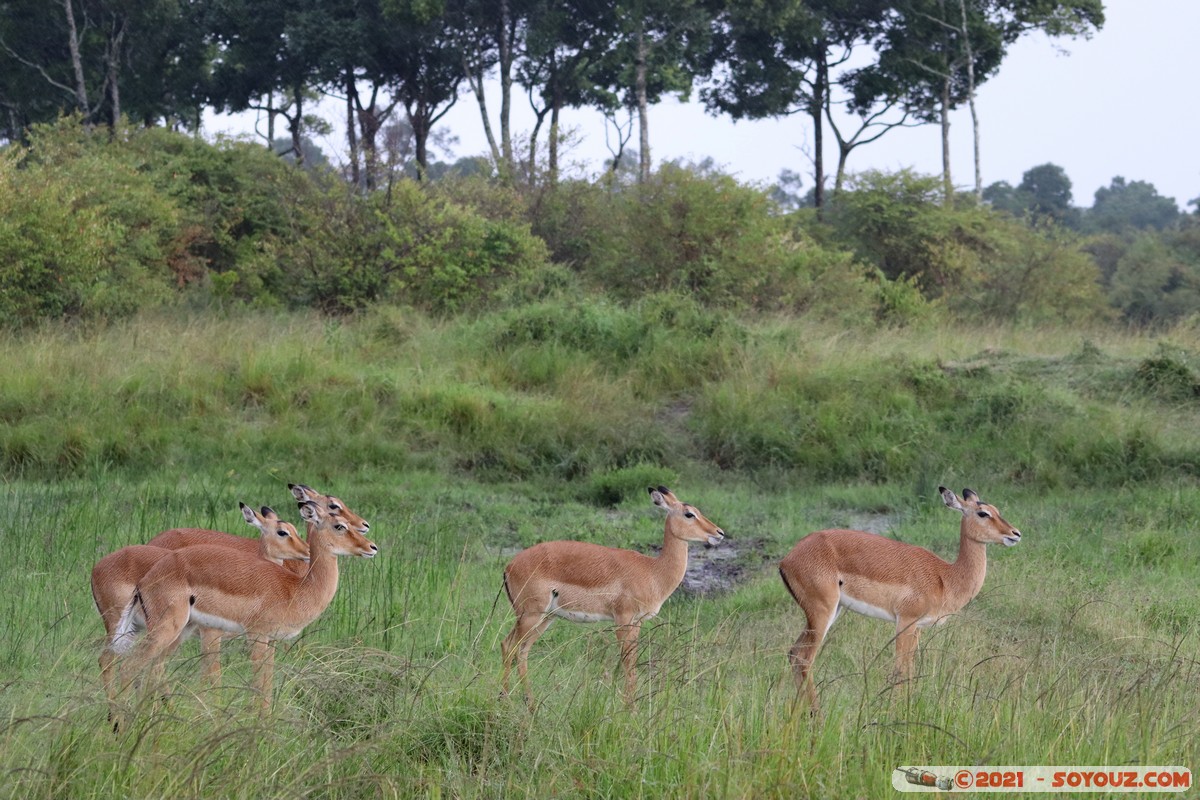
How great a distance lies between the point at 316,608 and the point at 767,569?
4.08 metres

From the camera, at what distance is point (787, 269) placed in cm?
1917

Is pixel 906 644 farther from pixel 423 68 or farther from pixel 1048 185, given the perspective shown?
pixel 1048 185

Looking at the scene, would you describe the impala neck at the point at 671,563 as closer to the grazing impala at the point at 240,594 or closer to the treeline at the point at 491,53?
the grazing impala at the point at 240,594

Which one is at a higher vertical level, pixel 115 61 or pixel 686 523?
pixel 115 61

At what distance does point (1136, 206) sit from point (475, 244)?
4695 centimetres

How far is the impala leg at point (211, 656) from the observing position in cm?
453

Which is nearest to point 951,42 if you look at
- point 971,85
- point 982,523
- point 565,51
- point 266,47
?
point 971,85

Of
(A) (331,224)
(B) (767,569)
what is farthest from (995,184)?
(B) (767,569)

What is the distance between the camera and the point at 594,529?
9.41 m

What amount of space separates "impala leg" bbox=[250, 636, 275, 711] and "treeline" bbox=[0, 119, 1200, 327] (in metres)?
11.1

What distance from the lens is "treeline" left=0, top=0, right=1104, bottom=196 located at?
31.3 metres

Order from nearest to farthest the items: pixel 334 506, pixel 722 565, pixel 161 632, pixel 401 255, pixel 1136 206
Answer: pixel 161 632 → pixel 334 506 → pixel 722 565 → pixel 401 255 → pixel 1136 206

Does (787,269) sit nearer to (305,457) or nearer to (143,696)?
(305,457)

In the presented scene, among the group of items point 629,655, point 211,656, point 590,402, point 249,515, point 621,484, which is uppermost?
point 249,515
